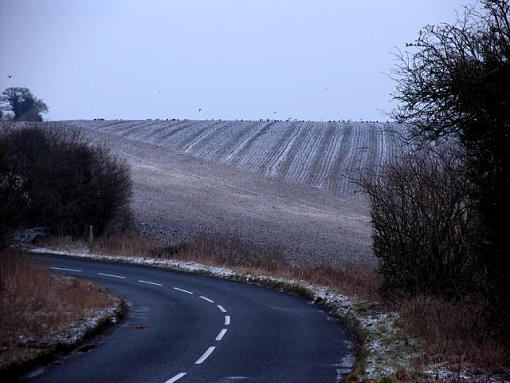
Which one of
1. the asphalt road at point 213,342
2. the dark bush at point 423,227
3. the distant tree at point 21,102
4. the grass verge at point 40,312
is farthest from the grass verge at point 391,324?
the distant tree at point 21,102

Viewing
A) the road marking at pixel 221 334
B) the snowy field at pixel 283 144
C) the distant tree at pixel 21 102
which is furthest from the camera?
the distant tree at pixel 21 102

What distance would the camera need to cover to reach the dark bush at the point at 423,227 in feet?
49.3

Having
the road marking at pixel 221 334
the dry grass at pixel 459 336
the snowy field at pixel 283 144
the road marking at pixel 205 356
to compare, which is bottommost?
the road marking at pixel 221 334

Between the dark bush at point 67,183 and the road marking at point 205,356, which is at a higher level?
the dark bush at point 67,183

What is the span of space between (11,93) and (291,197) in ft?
235

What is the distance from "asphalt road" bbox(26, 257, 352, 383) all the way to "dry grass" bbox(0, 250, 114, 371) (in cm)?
66

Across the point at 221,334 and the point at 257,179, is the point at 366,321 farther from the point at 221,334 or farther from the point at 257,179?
the point at 257,179

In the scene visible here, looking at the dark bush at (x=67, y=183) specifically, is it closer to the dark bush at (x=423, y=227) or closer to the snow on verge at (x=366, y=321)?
the snow on verge at (x=366, y=321)

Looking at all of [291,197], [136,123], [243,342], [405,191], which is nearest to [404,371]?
[243,342]

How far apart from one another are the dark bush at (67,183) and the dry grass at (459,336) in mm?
27361

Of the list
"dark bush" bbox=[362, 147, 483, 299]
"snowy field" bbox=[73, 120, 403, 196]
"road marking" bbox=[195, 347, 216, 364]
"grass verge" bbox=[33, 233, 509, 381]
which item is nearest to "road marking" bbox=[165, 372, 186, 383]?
"road marking" bbox=[195, 347, 216, 364]

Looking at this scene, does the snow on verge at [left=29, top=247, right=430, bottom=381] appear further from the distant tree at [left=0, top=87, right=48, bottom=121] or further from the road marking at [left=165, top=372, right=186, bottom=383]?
the distant tree at [left=0, top=87, right=48, bottom=121]

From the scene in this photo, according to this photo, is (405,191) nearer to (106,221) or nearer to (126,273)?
(126,273)

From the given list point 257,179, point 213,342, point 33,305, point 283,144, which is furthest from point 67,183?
point 283,144
